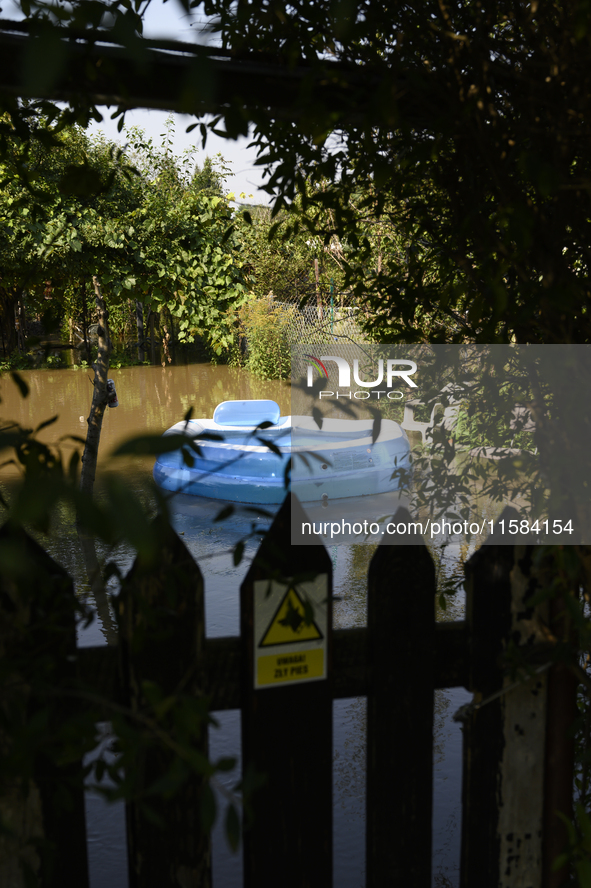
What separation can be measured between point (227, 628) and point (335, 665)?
3736 mm

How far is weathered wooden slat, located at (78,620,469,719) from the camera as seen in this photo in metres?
1.21

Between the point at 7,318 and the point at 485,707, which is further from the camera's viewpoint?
the point at 7,318

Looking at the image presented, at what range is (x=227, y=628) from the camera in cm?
492

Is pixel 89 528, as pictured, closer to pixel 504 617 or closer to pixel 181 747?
pixel 181 747

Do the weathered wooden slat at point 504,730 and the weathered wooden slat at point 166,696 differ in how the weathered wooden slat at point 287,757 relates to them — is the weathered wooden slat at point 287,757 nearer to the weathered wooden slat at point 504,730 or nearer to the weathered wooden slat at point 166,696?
the weathered wooden slat at point 166,696

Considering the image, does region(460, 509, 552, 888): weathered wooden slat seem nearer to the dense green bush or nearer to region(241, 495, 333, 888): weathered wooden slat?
region(241, 495, 333, 888): weathered wooden slat

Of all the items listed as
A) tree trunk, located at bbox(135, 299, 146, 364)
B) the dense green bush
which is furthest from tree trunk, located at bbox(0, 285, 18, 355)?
the dense green bush

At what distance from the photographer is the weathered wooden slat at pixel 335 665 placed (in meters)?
1.21

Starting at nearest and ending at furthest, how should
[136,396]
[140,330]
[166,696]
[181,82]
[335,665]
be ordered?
[181,82] < [166,696] < [335,665] < [136,396] < [140,330]

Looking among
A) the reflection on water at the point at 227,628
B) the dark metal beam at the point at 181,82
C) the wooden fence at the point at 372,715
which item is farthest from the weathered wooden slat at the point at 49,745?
the dark metal beam at the point at 181,82

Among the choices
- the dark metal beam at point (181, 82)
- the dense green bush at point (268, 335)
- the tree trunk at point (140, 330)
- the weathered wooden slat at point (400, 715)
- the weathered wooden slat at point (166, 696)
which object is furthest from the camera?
the tree trunk at point (140, 330)

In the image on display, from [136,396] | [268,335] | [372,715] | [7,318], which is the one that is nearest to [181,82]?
[372,715]

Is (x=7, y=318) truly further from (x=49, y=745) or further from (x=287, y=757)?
(x=49, y=745)

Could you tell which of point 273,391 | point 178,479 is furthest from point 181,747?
point 273,391
